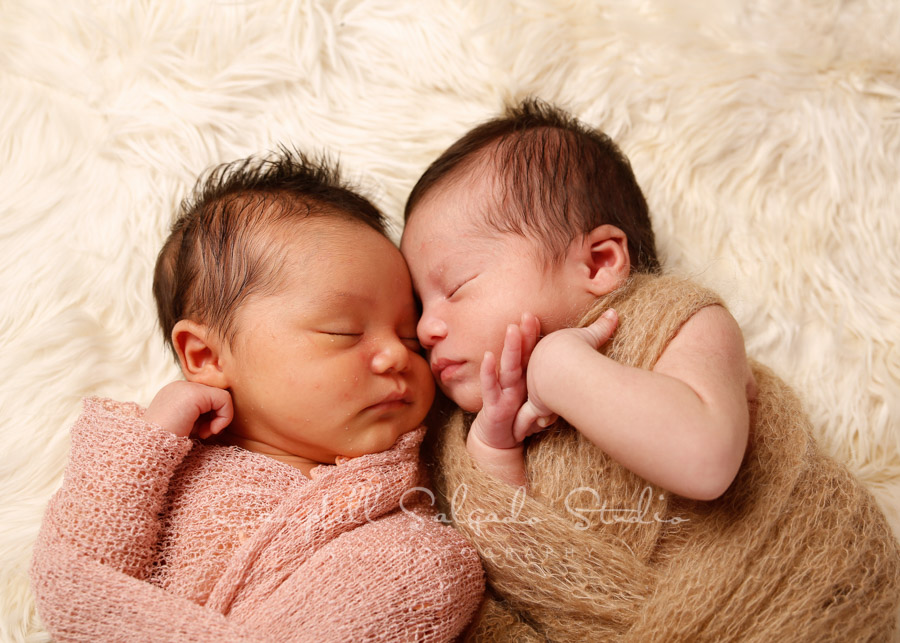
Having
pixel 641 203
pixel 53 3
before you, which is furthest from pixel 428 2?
pixel 53 3

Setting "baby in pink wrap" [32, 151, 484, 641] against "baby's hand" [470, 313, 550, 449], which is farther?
"baby's hand" [470, 313, 550, 449]

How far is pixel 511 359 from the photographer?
1.37 m

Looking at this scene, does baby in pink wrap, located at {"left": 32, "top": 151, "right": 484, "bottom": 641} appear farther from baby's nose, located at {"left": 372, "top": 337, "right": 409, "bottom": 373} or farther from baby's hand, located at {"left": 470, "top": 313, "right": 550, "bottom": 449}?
baby's hand, located at {"left": 470, "top": 313, "right": 550, "bottom": 449}

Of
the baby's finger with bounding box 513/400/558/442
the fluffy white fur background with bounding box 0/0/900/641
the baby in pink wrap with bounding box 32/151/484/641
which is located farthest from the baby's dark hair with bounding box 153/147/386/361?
the baby's finger with bounding box 513/400/558/442

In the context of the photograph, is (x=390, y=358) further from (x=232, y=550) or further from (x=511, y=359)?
(x=232, y=550)

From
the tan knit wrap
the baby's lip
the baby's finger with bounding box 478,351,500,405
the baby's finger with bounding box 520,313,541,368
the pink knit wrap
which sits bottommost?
the tan knit wrap

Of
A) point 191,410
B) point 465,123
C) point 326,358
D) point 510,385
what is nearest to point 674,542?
point 510,385

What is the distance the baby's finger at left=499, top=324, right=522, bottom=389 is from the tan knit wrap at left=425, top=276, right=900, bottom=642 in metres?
0.15

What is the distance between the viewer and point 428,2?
1951 mm

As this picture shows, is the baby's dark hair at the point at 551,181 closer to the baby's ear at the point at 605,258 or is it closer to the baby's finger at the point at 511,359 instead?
the baby's ear at the point at 605,258

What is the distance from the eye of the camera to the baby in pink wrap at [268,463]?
125cm

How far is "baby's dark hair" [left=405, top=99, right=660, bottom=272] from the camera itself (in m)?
1.51

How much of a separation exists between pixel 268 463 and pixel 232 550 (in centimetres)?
19

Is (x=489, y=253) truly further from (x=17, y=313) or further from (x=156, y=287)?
(x=17, y=313)
